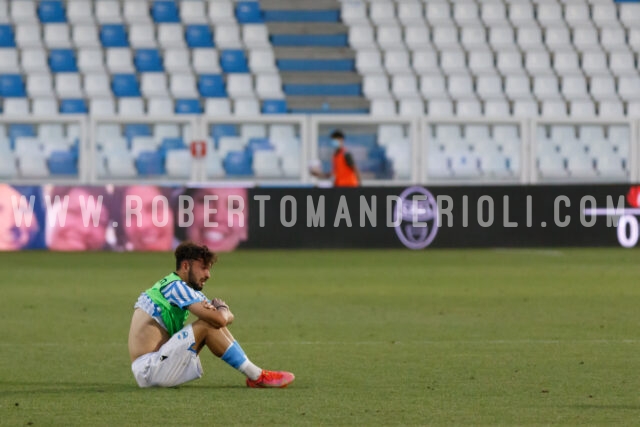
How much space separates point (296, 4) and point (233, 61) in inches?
96.3

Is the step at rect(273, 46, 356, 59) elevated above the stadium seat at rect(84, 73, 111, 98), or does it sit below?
above

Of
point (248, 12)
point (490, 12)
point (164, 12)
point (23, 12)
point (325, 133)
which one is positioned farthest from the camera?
point (490, 12)

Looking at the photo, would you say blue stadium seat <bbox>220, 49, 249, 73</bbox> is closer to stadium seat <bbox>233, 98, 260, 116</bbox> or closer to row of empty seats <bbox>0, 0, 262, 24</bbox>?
row of empty seats <bbox>0, 0, 262, 24</bbox>

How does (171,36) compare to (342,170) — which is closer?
(342,170)

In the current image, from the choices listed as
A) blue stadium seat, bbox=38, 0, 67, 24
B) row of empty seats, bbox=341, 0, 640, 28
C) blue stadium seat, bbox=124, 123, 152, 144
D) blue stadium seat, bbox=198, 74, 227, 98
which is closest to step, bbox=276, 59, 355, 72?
row of empty seats, bbox=341, 0, 640, 28

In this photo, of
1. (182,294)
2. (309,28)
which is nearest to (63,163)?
(309,28)

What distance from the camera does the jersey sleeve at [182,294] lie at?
8.09 m

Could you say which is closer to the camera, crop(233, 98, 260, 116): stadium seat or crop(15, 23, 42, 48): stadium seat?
crop(233, 98, 260, 116): stadium seat

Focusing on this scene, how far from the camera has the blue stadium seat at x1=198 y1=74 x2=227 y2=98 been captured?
28.8 meters

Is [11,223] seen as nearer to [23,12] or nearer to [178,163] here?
[178,163]

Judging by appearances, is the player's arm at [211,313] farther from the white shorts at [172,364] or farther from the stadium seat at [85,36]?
the stadium seat at [85,36]

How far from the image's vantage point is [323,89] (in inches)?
1152

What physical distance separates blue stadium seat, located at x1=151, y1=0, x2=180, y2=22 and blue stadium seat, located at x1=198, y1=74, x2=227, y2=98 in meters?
2.14

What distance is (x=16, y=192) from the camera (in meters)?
23.0
